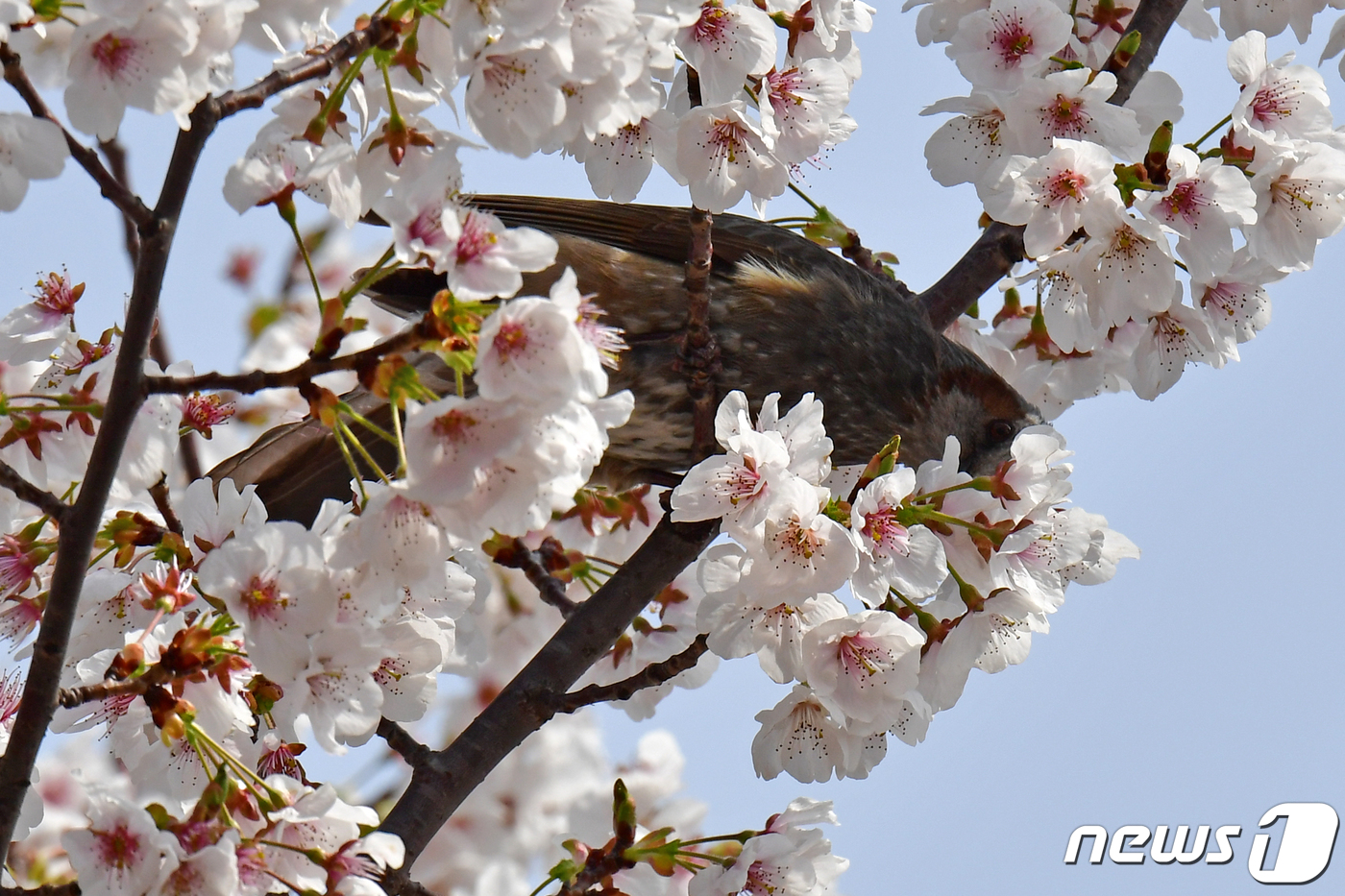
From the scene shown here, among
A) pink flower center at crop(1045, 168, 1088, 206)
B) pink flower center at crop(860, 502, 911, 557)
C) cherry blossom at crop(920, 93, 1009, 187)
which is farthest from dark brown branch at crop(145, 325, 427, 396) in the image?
cherry blossom at crop(920, 93, 1009, 187)

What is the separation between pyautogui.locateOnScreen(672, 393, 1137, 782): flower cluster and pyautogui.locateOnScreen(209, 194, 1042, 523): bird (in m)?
1.22

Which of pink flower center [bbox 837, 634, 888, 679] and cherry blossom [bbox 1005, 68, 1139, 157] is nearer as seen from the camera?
pink flower center [bbox 837, 634, 888, 679]

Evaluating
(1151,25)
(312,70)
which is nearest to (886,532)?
(312,70)

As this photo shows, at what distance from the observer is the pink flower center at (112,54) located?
1.62m

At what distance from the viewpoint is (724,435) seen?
212cm

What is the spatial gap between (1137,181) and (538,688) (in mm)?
1504

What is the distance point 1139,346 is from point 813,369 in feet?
2.98

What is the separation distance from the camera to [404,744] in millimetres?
2545

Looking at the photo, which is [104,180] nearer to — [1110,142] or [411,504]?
[411,504]

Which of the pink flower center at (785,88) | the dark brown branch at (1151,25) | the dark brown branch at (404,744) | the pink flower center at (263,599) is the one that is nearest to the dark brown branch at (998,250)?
the dark brown branch at (1151,25)

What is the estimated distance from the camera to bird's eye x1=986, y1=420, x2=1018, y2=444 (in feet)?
12.7

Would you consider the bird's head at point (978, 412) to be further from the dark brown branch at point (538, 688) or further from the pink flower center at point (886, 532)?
the pink flower center at point (886, 532)

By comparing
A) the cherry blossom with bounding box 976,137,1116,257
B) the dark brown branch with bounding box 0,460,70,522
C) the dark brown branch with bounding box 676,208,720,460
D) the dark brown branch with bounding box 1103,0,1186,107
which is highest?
the dark brown branch with bounding box 1103,0,1186,107

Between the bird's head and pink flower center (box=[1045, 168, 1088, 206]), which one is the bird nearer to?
the bird's head
